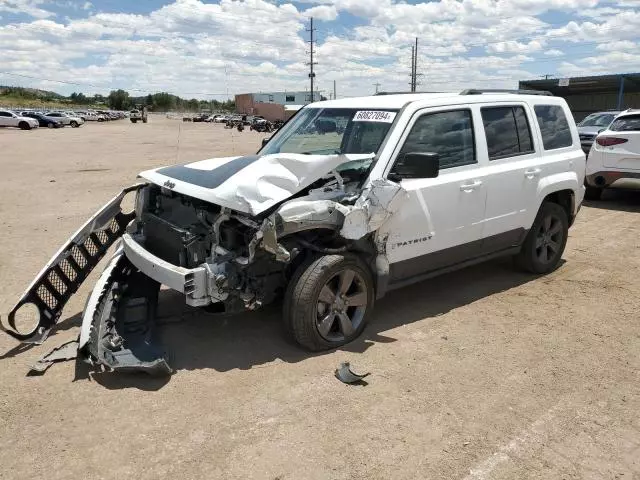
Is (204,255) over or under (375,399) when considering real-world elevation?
over

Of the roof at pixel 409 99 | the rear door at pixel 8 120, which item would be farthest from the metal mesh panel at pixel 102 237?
the rear door at pixel 8 120

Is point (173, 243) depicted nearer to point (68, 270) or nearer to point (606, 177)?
point (68, 270)

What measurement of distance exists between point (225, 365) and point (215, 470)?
1.23 m

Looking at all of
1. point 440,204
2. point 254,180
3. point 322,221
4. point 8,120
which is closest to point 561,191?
point 440,204

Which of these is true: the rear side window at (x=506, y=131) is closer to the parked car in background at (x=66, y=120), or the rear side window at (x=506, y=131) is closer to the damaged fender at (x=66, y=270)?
the damaged fender at (x=66, y=270)

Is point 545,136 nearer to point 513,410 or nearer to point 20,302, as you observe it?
point 513,410

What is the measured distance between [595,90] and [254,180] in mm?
49690

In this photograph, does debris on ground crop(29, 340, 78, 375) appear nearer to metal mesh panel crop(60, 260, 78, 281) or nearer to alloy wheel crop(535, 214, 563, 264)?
metal mesh panel crop(60, 260, 78, 281)

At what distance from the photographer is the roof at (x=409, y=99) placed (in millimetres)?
4840

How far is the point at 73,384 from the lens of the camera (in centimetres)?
380

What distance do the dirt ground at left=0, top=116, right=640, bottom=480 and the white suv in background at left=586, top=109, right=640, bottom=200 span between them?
492cm

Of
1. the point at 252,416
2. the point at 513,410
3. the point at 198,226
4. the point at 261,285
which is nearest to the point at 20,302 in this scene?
the point at 198,226

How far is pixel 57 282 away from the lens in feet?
15.2

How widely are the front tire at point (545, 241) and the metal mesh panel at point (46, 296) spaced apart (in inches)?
186
